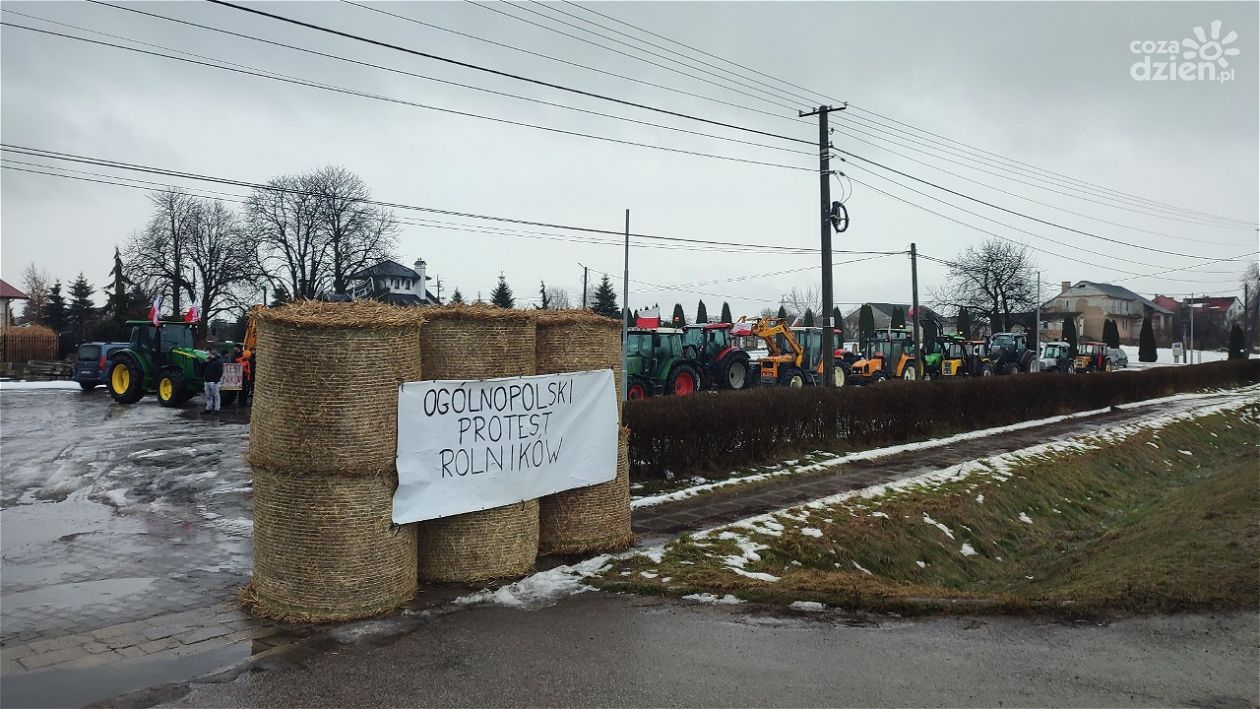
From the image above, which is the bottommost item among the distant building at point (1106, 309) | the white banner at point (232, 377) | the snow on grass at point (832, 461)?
the snow on grass at point (832, 461)

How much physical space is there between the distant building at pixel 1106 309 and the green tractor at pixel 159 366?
90.7 m

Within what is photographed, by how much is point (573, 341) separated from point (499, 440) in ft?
4.52

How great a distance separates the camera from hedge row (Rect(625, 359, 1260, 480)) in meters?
12.6

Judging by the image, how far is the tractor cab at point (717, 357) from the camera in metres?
24.6

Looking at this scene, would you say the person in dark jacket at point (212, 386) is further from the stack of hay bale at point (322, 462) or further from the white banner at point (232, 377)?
the stack of hay bale at point (322, 462)

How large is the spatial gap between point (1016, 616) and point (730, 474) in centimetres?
702

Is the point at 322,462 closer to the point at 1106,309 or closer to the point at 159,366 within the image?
the point at 159,366

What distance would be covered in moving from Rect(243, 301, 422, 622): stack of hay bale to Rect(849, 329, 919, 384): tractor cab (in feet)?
93.0

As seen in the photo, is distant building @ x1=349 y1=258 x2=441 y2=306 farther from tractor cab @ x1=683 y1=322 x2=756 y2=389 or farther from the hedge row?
the hedge row

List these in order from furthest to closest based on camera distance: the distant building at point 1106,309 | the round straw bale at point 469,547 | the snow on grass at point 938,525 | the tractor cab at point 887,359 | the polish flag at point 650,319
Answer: the distant building at point 1106,309, the tractor cab at point 887,359, the polish flag at point 650,319, the snow on grass at point 938,525, the round straw bale at point 469,547

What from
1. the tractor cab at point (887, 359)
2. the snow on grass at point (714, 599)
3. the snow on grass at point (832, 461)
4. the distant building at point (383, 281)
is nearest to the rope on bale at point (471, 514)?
the snow on grass at point (714, 599)

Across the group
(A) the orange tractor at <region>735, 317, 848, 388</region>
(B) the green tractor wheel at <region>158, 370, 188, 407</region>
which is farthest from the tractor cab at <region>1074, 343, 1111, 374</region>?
(B) the green tractor wheel at <region>158, 370, 188, 407</region>

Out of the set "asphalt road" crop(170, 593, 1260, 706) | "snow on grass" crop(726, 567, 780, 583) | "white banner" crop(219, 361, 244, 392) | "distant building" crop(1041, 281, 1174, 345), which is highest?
"distant building" crop(1041, 281, 1174, 345)

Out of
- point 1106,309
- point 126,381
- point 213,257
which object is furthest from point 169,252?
point 1106,309
